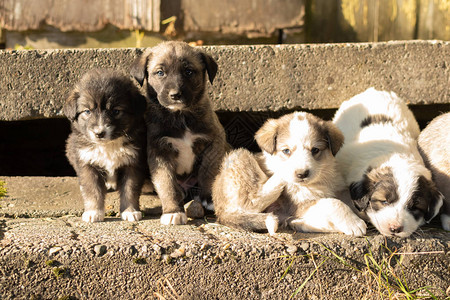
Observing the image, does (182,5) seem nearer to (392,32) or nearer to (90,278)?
(392,32)

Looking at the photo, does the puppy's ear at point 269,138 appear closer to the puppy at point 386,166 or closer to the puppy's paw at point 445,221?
the puppy at point 386,166

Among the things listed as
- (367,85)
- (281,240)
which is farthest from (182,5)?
(281,240)

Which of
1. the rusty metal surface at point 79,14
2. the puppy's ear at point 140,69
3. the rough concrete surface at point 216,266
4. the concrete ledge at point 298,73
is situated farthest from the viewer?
the rusty metal surface at point 79,14

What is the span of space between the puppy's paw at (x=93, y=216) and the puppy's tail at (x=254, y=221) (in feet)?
3.41

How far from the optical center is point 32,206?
4613 mm

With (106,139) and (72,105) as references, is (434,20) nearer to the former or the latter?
(106,139)

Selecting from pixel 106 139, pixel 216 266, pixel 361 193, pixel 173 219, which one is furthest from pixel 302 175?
pixel 106 139

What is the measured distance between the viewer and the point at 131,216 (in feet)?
13.6

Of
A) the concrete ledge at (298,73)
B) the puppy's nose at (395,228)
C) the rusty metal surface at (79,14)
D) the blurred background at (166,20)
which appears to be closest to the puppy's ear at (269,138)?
the puppy's nose at (395,228)

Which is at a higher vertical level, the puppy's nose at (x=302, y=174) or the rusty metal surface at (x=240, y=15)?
the rusty metal surface at (x=240, y=15)

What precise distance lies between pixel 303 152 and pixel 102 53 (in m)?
2.31

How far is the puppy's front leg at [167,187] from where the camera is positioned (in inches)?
163

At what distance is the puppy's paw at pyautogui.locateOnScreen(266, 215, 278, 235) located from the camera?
3688mm

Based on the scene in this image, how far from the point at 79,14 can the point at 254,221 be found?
11.1ft
